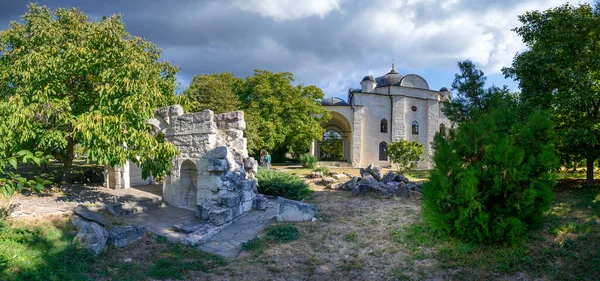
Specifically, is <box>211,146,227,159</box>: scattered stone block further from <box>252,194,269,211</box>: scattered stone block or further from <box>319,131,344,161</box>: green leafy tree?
<box>319,131,344,161</box>: green leafy tree

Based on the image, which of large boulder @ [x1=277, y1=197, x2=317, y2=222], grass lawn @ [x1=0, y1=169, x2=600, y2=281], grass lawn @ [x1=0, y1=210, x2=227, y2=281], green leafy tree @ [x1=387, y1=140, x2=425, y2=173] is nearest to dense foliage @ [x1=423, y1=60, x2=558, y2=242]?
grass lawn @ [x1=0, y1=169, x2=600, y2=281]

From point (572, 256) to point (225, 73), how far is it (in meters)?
24.3

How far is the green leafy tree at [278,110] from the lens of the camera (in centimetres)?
2295

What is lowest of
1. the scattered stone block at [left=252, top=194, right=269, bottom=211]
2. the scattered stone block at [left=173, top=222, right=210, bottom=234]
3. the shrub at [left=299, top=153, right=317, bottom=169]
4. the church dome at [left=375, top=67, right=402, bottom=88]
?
the scattered stone block at [left=173, top=222, right=210, bottom=234]

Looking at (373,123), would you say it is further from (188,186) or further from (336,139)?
(188,186)

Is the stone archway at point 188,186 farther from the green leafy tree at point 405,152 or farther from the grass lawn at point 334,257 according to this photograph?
the green leafy tree at point 405,152

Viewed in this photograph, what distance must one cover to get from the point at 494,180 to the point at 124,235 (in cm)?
634

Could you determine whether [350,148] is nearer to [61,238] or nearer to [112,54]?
[112,54]

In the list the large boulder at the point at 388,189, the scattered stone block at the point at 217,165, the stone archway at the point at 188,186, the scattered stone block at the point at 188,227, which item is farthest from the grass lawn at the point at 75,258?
the large boulder at the point at 388,189

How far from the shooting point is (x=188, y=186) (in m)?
10.6

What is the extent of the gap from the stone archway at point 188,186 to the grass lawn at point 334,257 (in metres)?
3.68

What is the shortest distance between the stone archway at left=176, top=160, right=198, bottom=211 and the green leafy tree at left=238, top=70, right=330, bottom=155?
11.4 metres

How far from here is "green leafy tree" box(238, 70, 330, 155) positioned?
904 inches

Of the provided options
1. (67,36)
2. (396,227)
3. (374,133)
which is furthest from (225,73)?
(396,227)
